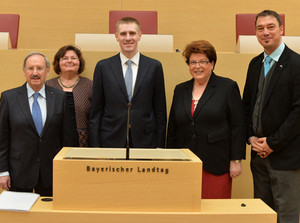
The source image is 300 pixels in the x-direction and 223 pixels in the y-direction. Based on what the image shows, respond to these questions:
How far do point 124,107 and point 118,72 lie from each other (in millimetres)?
162

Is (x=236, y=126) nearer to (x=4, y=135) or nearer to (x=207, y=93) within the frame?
(x=207, y=93)

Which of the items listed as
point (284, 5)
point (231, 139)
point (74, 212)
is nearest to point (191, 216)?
point (74, 212)

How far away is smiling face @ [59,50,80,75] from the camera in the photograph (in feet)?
6.18

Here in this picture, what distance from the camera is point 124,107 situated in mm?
1646

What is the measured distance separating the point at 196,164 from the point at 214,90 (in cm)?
62

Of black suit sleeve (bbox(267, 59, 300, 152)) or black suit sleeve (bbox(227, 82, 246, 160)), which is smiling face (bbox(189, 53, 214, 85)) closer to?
black suit sleeve (bbox(227, 82, 246, 160))

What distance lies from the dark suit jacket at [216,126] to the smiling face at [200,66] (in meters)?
0.06

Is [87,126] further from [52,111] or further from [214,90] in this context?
[214,90]

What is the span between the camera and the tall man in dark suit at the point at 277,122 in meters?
1.52

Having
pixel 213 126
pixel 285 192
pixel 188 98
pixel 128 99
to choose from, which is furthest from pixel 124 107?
pixel 285 192

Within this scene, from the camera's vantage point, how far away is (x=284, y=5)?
3375 mm

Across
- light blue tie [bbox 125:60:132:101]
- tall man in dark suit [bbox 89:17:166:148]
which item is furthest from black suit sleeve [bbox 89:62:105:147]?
light blue tie [bbox 125:60:132:101]

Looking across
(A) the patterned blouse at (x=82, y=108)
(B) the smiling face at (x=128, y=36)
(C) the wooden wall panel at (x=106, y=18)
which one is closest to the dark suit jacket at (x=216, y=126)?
(B) the smiling face at (x=128, y=36)

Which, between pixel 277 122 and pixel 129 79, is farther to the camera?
pixel 129 79
